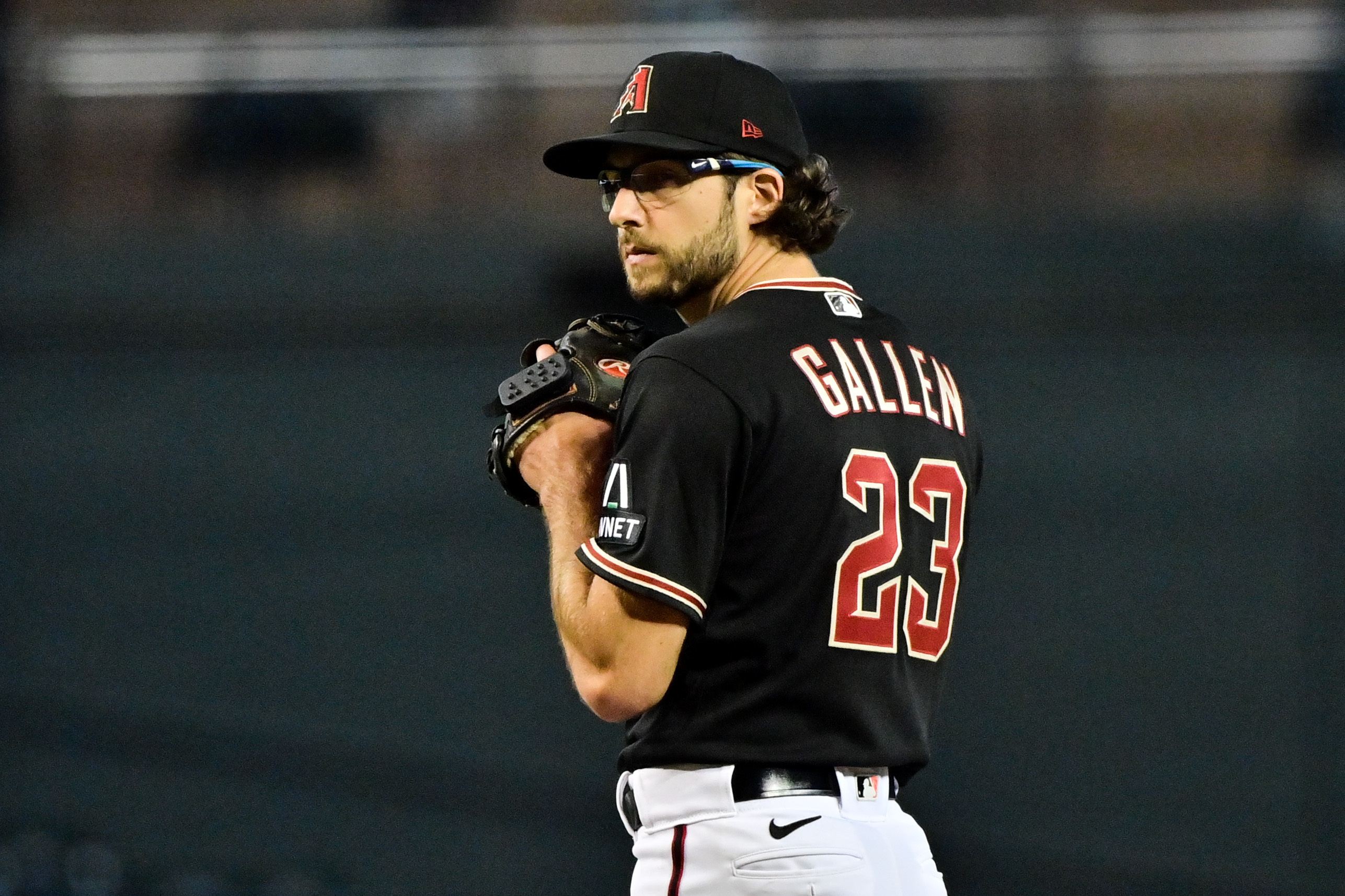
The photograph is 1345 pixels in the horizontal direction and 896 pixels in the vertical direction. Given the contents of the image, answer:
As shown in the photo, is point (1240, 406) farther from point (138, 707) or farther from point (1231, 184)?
point (138, 707)

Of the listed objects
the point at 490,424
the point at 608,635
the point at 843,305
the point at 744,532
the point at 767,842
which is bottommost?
the point at 767,842

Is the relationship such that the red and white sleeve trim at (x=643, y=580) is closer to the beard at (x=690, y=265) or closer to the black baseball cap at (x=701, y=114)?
the beard at (x=690, y=265)

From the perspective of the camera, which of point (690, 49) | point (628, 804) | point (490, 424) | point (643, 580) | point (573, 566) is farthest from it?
point (690, 49)

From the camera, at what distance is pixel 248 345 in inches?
231

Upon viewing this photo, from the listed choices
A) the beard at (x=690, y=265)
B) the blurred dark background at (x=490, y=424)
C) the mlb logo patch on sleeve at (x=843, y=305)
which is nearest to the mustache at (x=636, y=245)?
the beard at (x=690, y=265)

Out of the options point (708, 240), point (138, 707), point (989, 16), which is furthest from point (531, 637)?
point (708, 240)

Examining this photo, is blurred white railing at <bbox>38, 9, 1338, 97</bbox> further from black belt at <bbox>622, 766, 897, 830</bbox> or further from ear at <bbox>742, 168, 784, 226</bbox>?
black belt at <bbox>622, 766, 897, 830</bbox>

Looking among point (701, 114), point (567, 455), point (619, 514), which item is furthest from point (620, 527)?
point (701, 114)

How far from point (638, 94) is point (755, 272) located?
28 centimetres

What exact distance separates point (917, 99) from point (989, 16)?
42cm

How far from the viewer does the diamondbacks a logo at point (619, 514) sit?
1670 millimetres

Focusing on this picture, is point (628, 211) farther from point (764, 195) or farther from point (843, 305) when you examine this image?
point (843, 305)

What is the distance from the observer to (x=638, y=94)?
6.47 ft

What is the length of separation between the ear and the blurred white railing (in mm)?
3978
